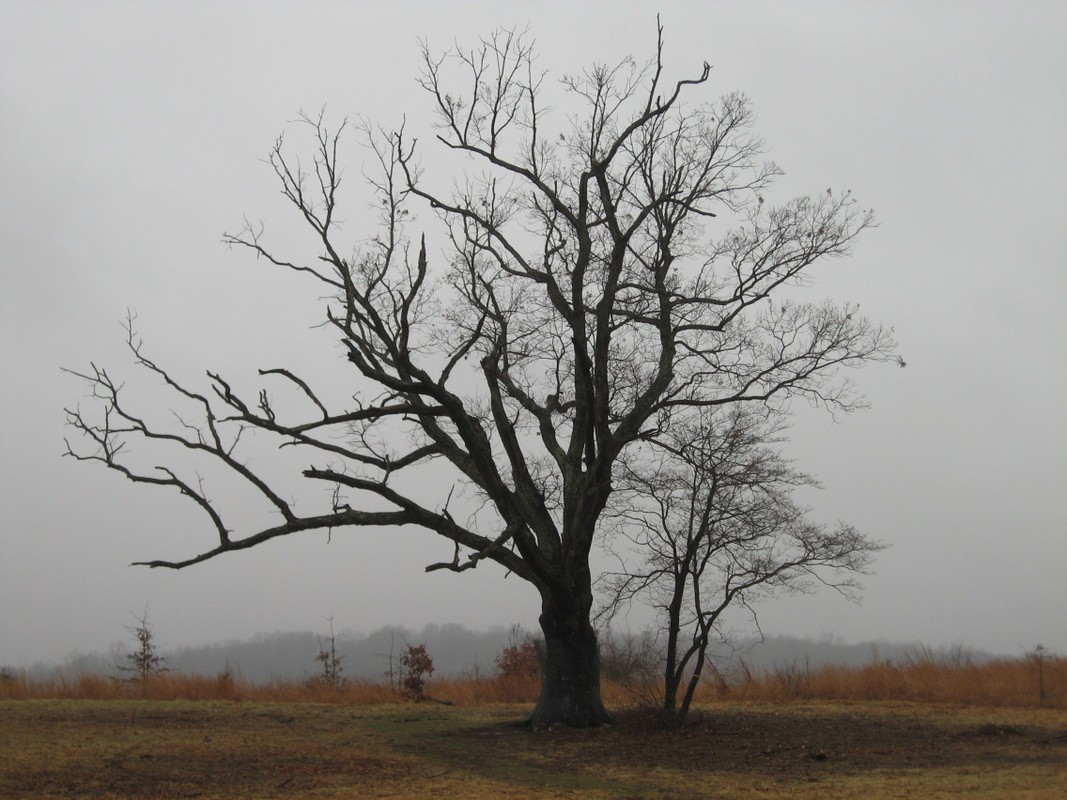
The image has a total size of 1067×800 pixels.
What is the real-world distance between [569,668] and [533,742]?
1525 mm

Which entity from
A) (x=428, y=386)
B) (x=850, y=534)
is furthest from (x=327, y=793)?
(x=850, y=534)

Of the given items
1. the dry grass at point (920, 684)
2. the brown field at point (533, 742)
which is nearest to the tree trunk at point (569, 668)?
the brown field at point (533, 742)

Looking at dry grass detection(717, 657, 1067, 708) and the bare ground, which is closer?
the bare ground

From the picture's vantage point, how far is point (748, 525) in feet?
46.9

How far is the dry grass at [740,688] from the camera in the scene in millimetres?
16547

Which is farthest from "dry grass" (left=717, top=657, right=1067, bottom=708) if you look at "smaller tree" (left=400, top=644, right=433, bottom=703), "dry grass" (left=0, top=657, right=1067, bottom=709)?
"smaller tree" (left=400, top=644, right=433, bottom=703)

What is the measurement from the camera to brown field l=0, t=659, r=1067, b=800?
961 centimetres

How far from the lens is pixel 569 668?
14500 millimetres

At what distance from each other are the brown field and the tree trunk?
1.59 ft

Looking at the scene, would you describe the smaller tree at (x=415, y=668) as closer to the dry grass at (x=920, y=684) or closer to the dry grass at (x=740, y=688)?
the dry grass at (x=740, y=688)

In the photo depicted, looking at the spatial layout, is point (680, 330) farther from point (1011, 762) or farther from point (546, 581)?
point (1011, 762)

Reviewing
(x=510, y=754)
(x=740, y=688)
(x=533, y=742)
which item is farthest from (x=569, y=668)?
(x=740, y=688)

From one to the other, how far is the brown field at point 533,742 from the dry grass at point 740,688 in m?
0.04

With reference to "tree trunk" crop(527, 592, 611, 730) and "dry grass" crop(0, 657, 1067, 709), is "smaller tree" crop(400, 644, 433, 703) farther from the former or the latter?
"tree trunk" crop(527, 592, 611, 730)
